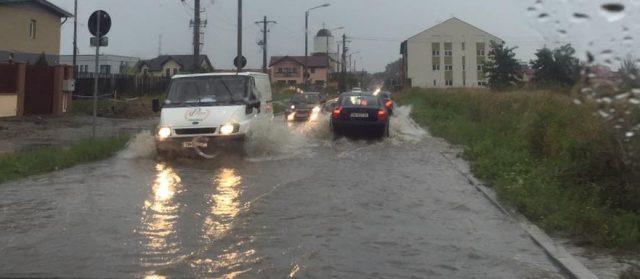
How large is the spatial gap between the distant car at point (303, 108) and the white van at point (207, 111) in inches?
548

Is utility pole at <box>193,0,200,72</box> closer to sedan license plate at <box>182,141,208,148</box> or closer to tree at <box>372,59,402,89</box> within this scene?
sedan license plate at <box>182,141,208,148</box>

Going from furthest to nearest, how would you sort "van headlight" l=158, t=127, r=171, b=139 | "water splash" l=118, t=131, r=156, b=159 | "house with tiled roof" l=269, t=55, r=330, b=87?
1. "house with tiled roof" l=269, t=55, r=330, b=87
2. "water splash" l=118, t=131, r=156, b=159
3. "van headlight" l=158, t=127, r=171, b=139

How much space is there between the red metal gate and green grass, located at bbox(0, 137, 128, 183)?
10.4 metres

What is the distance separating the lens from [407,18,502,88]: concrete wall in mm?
79500

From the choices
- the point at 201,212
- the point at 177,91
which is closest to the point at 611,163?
the point at 201,212

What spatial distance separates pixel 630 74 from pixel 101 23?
40.1 feet

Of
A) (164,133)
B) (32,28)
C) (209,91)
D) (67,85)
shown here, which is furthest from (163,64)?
(164,133)

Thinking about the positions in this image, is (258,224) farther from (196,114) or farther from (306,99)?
(306,99)

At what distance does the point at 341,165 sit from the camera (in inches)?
516

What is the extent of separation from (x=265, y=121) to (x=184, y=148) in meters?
2.64

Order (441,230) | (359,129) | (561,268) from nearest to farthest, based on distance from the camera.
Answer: (561,268), (441,230), (359,129)

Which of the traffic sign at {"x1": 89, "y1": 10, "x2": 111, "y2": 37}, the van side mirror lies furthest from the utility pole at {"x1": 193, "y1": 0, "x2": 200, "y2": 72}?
the van side mirror

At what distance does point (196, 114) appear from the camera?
1341 centimetres

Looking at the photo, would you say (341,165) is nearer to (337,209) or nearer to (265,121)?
(265,121)
